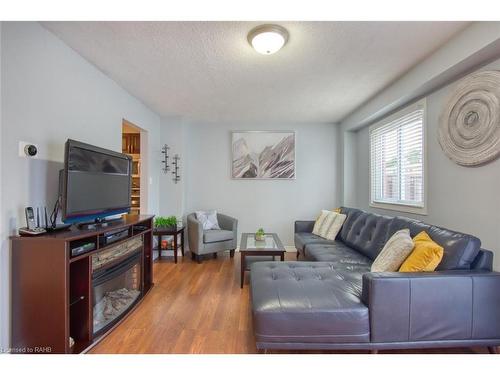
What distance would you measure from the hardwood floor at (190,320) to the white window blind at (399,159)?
1.63 meters

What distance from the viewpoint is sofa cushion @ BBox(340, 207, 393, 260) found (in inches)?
93.4

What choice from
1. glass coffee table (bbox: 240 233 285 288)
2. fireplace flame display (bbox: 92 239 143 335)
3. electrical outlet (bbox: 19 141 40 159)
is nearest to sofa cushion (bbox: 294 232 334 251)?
glass coffee table (bbox: 240 233 285 288)

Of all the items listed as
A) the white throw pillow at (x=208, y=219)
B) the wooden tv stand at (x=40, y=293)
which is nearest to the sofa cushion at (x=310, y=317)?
the wooden tv stand at (x=40, y=293)

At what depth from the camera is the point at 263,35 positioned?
1.67m

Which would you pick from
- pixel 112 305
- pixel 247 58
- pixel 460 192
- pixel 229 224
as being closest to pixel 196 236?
pixel 229 224

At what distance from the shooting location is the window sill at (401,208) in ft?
8.23

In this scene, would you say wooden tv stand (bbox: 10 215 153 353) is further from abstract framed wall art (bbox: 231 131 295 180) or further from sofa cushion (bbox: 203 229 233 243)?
abstract framed wall art (bbox: 231 131 295 180)

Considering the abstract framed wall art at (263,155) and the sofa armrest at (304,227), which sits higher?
the abstract framed wall art at (263,155)

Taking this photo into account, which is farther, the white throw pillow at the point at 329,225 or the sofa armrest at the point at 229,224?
the sofa armrest at the point at 229,224

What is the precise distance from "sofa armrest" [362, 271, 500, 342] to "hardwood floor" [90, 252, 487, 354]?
0.28m

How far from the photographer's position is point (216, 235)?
3666mm

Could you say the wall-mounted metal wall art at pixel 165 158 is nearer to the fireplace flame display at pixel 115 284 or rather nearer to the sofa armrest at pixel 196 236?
the sofa armrest at pixel 196 236
